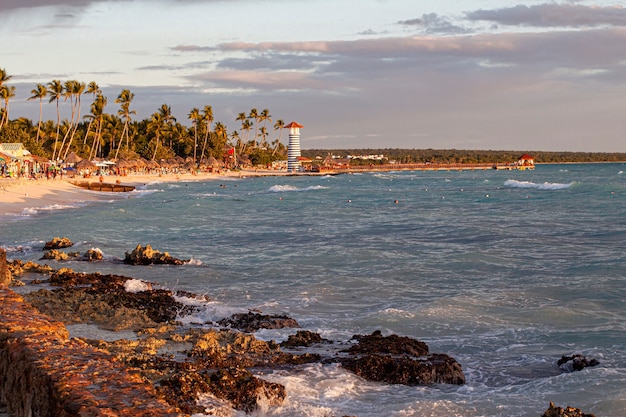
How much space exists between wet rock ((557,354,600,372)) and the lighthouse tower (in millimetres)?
115059

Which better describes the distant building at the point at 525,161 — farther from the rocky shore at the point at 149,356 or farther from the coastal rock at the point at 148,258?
the rocky shore at the point at 149,356

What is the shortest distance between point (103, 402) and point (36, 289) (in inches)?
496

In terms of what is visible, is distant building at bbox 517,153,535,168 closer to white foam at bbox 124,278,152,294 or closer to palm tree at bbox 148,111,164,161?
palm tree at bbox 148,111,164,161

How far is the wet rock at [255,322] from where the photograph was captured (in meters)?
13.6

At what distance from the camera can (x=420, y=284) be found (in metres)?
19.5

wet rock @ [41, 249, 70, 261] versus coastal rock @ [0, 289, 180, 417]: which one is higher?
coastal rock @ [0, 289, 180, 417]

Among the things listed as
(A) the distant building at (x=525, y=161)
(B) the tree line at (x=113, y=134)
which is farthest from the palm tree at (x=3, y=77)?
(A) the distant building at (x=525, y=161)

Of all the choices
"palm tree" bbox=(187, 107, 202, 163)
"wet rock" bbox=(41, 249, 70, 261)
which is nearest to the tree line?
"palm tree" bbox=(187, 107, 202, 163)

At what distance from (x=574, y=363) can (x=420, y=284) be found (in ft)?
27.9

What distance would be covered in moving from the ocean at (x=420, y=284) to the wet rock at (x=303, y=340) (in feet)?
1.91

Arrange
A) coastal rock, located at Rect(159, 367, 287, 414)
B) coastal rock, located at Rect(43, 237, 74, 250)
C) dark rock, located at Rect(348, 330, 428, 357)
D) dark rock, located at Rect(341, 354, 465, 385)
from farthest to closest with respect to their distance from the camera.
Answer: coastal rock, located at Rect(43, 237, 74, 250) < dark rock, located at Rect(348, 330, 428, 357) < dark rock, located at Rect(341, 354, 465, 385) < coastal rock, located at Rect(159, 367, 287, 414)

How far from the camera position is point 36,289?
55.3ft

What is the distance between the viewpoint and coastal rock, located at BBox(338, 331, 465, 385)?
10375mm

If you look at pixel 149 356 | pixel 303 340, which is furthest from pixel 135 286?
pixel 149 356
